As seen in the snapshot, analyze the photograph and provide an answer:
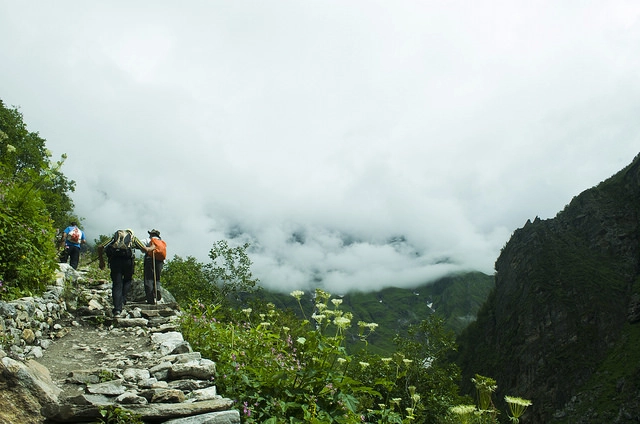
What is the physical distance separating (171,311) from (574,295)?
192 meters

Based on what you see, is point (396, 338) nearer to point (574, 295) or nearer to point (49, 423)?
point (49, 423)

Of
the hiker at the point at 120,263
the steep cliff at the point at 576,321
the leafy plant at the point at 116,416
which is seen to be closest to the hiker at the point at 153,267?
the hiker at the point at 120,263

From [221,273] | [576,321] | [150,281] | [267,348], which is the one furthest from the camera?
[576,321]

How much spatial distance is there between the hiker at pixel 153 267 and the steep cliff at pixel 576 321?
134638 mm

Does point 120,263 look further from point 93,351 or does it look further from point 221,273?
point 221,273

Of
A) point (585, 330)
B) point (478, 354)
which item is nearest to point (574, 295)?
point (585, 330)

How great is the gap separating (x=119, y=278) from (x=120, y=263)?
45 centimetres

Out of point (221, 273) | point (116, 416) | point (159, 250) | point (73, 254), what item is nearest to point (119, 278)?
point (159, 250)

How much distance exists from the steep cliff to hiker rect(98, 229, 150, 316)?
13625cm

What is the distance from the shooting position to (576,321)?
533 feet

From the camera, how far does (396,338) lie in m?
26.7

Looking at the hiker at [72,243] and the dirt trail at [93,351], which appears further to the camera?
the hiker at [72,243]

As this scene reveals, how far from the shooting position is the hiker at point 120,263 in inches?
456

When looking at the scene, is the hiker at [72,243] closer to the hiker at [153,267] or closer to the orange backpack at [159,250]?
the hiker at [153,267]
